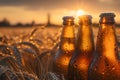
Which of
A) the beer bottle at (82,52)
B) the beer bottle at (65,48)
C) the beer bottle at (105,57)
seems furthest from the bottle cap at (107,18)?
the beer bottle at (65,48)

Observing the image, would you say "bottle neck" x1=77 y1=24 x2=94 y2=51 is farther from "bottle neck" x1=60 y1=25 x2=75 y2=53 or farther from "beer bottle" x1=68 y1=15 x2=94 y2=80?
"bottle neck" x1=60 y1=25 x2=75 y2=53

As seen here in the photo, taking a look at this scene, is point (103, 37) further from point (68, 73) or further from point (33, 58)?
point (33, 58)

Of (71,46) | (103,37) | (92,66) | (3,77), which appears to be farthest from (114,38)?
(3,77)

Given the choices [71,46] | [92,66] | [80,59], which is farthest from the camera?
[71,46]

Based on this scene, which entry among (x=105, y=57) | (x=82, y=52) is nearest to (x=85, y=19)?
(x=82, y=52)

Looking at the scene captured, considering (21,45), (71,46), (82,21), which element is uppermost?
(82,21)

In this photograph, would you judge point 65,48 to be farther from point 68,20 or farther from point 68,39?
point 68,20

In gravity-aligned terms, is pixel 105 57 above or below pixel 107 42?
below
